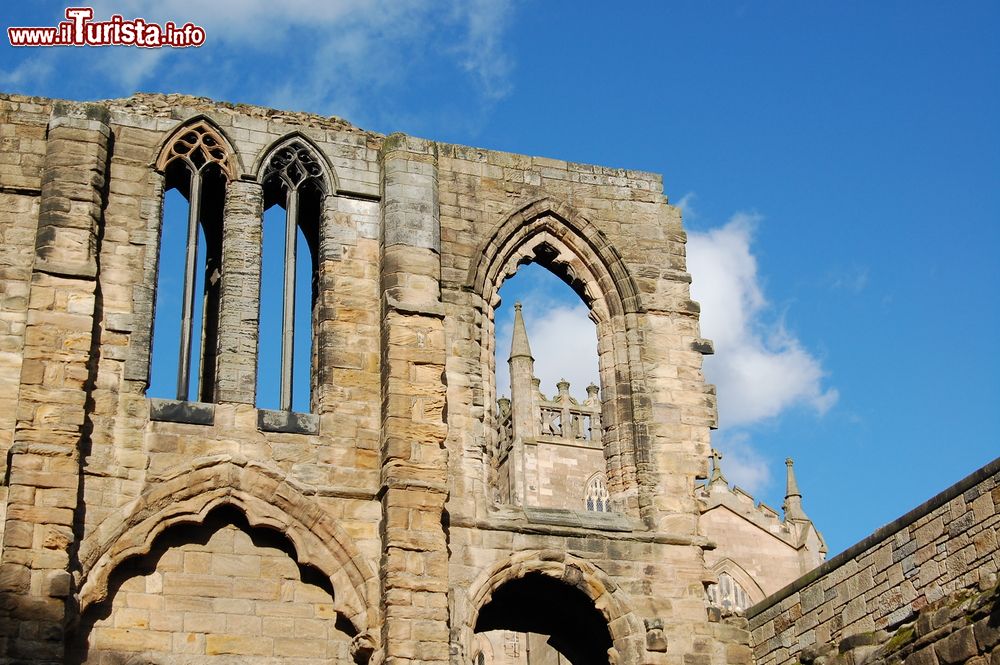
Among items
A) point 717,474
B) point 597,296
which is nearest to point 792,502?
point 717,474

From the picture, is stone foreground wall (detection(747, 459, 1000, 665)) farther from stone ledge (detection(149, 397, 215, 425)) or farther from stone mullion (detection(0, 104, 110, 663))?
stone mullion (detection(0, 104, 110, 663))

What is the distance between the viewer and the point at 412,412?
1534 centimetres

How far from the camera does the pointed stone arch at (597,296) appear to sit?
54.6ft

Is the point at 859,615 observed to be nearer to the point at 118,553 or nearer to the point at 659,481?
the point at 659,481

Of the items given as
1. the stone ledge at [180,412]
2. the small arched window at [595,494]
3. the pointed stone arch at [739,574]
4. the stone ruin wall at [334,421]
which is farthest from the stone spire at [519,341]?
the stone ledge at [180,412]

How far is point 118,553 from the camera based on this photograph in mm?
14133

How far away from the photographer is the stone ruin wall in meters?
14.2

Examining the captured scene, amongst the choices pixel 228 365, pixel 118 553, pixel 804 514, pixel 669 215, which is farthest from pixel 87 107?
pixel 804 514

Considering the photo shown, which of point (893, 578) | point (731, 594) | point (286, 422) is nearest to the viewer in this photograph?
point (893, 578)

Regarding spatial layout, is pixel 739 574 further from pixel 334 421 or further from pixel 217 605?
pixel 217 605

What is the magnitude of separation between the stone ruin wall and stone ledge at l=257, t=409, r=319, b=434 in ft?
0.09

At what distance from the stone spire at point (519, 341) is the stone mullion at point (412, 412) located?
1263 inches

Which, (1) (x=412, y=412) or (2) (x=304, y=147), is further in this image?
(2) (x=304, y=147)

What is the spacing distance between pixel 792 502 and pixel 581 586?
29.3 metres
